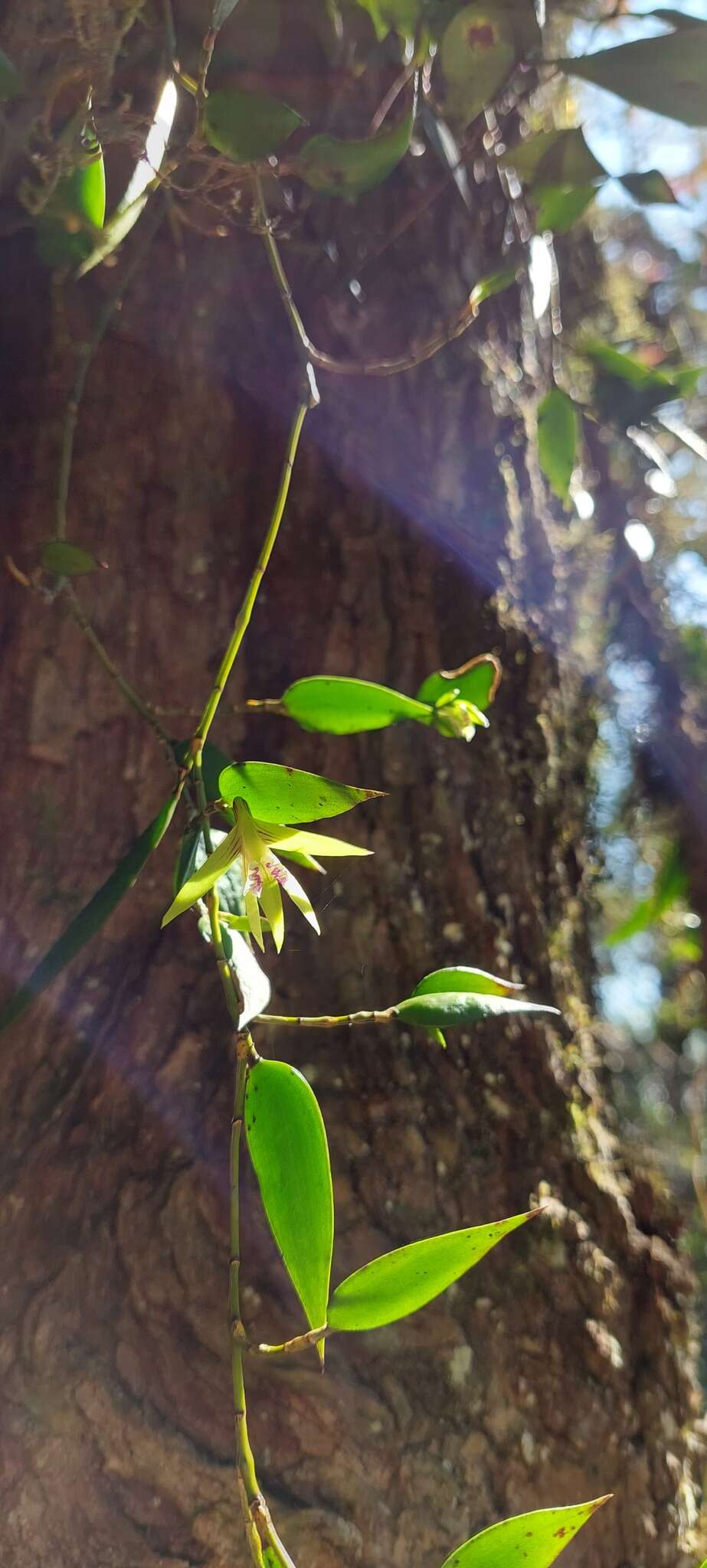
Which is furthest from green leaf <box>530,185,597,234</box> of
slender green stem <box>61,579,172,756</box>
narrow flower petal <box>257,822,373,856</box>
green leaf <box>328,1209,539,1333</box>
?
green leaf <box>328,1209,539,1333</box>

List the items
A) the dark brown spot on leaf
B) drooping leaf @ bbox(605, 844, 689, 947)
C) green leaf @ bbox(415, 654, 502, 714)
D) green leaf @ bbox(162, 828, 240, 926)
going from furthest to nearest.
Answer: drooping leaf @ bbox(605, 844, 689, 947) < the dark brown spot on leaf < green leaf @ bbox(415, 654, 502, 714) < green leaf @ bbox(162, 828, 240, 926)

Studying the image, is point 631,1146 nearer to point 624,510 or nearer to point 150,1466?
point 150,1466

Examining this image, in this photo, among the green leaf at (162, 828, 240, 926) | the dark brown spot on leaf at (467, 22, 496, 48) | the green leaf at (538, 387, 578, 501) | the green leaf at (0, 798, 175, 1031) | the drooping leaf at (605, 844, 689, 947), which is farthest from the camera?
the drooping leaf at (605, 844, 689, 947)

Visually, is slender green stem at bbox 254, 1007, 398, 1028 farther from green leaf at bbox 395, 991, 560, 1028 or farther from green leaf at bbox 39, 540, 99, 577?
green leaf at bbox 39, 540, 99, 577

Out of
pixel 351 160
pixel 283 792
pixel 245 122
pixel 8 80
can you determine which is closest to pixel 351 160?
pixel 351 160

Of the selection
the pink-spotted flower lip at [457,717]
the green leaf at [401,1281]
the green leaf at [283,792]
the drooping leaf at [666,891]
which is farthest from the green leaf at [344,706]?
the drooping leaf at [666,891]

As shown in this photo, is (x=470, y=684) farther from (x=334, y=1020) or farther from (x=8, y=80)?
(x=8, y=80)
